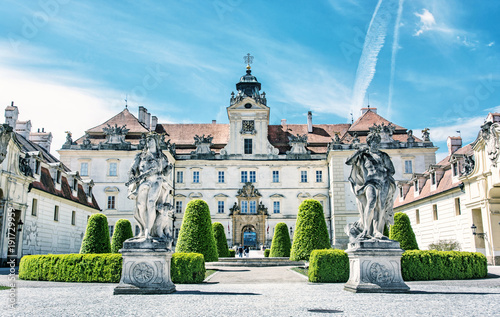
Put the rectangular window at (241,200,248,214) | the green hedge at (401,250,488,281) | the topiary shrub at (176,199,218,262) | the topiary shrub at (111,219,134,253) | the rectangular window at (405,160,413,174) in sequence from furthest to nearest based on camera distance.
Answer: the rectangular window at (241,200,248,214) → the rectangular window at (405,160,413,174) → the topiary shrub at (111,219,134,253) → the topiary shrub at (176,199,218,262) → the green hedge at (401,250,488,281)

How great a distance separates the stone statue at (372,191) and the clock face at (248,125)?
37.7m

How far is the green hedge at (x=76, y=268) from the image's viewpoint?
13836mm

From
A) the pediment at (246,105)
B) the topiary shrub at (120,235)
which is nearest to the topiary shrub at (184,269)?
the topiary shrub at (120,235)

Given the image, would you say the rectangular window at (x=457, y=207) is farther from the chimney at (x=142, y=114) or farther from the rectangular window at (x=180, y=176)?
the chimney at (x=142, y=114)

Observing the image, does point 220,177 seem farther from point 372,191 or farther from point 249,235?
point 372,191

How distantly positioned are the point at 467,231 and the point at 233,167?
27239 millimetres

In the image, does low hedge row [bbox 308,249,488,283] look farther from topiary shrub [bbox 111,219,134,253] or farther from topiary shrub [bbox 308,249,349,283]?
topiary shrub [bbox 111,219,134,253]

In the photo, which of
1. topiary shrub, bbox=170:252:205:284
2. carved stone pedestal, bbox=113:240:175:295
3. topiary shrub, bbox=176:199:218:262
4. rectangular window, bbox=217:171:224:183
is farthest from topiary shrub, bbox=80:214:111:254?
rectangular window, bbox=217:171:224:183

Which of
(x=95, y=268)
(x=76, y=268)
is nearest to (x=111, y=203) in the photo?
(x=76, y=268)

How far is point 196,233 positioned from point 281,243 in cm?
906

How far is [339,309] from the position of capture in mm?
7500

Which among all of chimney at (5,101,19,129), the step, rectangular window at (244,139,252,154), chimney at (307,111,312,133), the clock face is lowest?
the step

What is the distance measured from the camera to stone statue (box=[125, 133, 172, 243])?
33.4 ft

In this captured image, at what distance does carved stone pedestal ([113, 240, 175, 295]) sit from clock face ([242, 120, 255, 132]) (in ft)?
127
